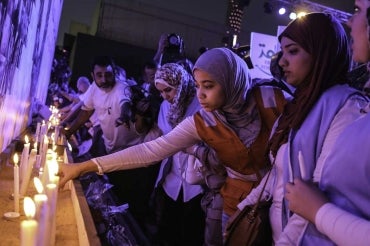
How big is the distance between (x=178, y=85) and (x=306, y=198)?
2.03 m

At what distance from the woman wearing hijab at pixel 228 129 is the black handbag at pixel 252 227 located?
467 mm

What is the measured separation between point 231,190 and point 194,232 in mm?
1499

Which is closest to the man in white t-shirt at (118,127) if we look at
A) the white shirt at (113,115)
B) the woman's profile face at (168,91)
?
the white shirt at (113,115)

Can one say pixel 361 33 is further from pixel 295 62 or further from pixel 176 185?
pixel 176 185

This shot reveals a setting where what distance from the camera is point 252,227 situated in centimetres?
140

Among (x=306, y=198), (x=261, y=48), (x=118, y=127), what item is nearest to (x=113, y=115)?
(x=118, y=127)

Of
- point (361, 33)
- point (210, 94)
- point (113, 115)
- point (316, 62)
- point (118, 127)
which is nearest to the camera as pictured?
point (361, 33)

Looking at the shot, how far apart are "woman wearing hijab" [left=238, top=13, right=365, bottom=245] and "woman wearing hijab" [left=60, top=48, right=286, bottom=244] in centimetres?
38

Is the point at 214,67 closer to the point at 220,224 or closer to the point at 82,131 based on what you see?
the point at 220,224

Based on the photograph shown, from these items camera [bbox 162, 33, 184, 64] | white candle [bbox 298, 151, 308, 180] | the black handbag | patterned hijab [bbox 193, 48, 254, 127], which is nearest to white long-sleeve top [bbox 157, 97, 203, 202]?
camera [bbox 162, 33, 184, 64]

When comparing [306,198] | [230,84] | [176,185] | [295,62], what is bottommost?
[176,185]

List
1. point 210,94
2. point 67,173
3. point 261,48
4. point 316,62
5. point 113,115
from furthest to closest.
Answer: point 261,48, point 113,115, point 210,94, point 67,173, point 316,62

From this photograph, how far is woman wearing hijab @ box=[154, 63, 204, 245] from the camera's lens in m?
2.97

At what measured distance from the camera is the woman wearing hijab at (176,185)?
2973 millimetres
